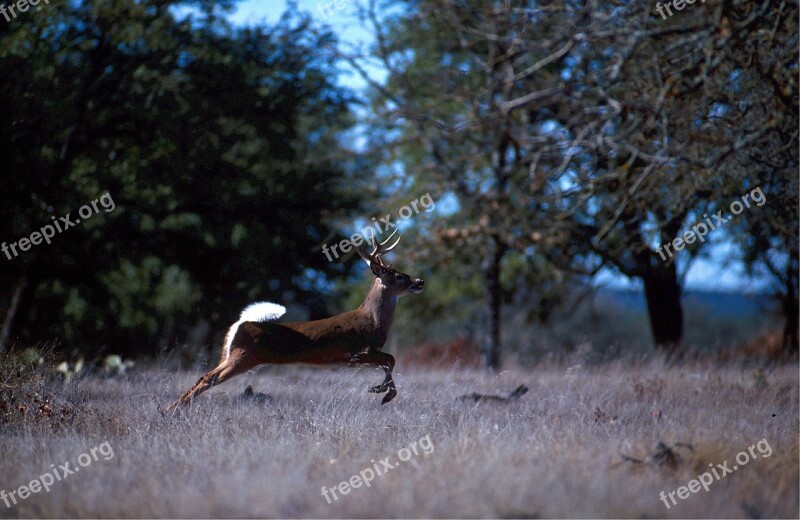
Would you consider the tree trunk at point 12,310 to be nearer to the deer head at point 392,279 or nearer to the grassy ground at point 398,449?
the grassy ground at point 398,449

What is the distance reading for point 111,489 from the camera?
5879 mm

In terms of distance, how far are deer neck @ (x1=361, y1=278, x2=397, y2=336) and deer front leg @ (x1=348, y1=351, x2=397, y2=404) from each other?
1.24ft

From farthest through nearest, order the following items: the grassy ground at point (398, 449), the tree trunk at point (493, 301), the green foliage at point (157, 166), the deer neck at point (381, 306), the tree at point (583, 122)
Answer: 1. the tree trunk at point (493, 301)
2. the green foliage at point (157, 166)
3. the tree at point (583, 122)
4. the deer neck at point (381, 306)
5. the grassy ground at point (398, 449)

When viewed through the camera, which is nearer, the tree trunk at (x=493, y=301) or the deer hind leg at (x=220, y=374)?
the deer hind leg at (x=220, y=374)

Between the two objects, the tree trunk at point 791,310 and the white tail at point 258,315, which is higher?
the white tail at point 258,315

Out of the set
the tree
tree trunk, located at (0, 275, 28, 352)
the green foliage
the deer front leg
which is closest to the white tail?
the deer front leg

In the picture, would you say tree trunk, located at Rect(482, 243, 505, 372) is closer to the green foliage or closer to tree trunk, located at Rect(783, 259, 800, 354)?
the green foliage

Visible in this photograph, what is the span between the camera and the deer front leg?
873 centimetres

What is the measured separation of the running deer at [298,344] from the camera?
8.62 meters

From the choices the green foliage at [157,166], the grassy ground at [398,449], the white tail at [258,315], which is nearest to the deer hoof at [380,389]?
the grassy ground at [398,449]

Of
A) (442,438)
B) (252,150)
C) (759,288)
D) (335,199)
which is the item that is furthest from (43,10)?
(759,288)

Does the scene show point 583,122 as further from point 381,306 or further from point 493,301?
point 381,306

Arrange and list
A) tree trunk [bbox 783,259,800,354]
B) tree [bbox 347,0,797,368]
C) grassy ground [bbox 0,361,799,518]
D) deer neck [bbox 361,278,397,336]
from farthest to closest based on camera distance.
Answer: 1. tree trunk [bbox 783,259,800,354]
2. tree [bbox 347,0,797,368]
3. deer neck [bbox 361,278,397,336]
4. grassy ground [bbox 0,361,799,518]

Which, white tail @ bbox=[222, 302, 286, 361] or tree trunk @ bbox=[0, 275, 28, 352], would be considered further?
tree trunk @ bbox=[0, 275, 28, 352]
